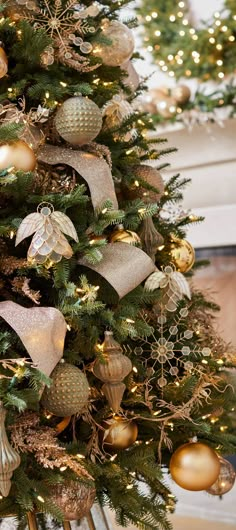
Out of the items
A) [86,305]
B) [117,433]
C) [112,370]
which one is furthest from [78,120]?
[117,433]

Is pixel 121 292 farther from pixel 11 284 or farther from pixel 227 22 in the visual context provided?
pixel 227 22

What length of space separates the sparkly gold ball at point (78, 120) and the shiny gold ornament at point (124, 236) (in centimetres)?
17

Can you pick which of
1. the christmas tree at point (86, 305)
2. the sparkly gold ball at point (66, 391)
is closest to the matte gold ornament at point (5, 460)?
the christmas tree at point (86, 305)

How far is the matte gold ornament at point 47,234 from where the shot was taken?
100 centimetres

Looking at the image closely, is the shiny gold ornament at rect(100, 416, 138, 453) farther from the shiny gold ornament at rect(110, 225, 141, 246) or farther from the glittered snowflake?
the glittered snowflake

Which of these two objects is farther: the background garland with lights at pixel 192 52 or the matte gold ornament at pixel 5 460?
the background garland with lights at pixel 192 52

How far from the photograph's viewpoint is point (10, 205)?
111 centimetres

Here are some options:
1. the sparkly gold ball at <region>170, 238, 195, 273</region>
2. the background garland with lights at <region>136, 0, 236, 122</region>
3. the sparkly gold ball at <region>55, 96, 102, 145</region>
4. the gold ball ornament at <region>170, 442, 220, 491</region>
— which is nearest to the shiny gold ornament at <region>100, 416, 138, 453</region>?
the gold ball ornament at <region>170, 442, 220, 491</region>

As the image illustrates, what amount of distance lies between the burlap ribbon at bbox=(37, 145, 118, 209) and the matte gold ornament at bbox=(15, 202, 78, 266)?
0.40 ft

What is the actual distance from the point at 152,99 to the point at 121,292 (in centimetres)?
166

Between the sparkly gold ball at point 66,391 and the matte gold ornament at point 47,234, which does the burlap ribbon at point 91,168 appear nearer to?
the matte gold ornament at point 47,234

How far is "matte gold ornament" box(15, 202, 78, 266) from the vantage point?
100 cm

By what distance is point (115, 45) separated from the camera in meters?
1.27

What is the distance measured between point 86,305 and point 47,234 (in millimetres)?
119
